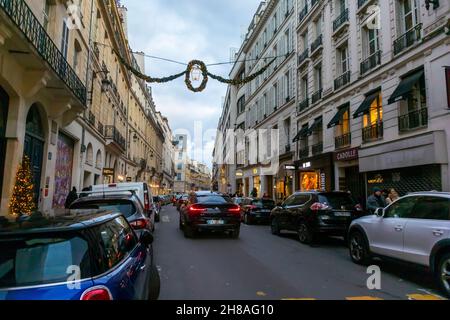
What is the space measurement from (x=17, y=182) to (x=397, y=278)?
1105cm

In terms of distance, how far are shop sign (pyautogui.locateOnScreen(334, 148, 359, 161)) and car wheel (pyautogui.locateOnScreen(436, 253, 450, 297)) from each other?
1280 cm

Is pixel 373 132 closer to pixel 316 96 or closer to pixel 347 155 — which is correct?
pixel 347 155

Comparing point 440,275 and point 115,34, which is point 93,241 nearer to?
point 440,275

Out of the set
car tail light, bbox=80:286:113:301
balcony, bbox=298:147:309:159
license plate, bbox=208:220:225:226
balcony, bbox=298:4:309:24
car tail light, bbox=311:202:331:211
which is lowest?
license plate, bbox=208:220:225:226

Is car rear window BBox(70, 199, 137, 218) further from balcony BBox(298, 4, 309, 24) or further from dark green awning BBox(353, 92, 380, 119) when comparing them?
balcony BBox(298, 4, 309, 24)

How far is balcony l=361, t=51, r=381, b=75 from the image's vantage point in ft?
54.9

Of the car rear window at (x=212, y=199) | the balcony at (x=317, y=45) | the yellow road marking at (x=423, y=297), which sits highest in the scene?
the balcony at (x=317, y=45)

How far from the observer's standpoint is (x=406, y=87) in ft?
45.4

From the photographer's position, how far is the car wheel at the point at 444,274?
5402mm

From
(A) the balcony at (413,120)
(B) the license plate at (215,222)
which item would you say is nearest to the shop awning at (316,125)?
(A) the balcony at (413,120)

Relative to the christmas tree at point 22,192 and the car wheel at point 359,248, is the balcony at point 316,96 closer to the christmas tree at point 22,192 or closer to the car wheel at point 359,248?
the car wheel at point 359,248

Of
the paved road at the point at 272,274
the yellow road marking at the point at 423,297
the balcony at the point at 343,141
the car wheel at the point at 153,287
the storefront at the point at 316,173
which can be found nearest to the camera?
the car wheel at the point at 153,287

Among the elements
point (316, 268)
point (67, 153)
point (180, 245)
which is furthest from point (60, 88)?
point (316, 268)

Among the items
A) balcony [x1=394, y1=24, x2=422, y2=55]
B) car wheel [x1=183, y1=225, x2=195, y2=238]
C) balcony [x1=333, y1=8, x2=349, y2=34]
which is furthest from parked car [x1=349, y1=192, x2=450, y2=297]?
balcony [x1=333, y1=8, x2=349, y2=34]
